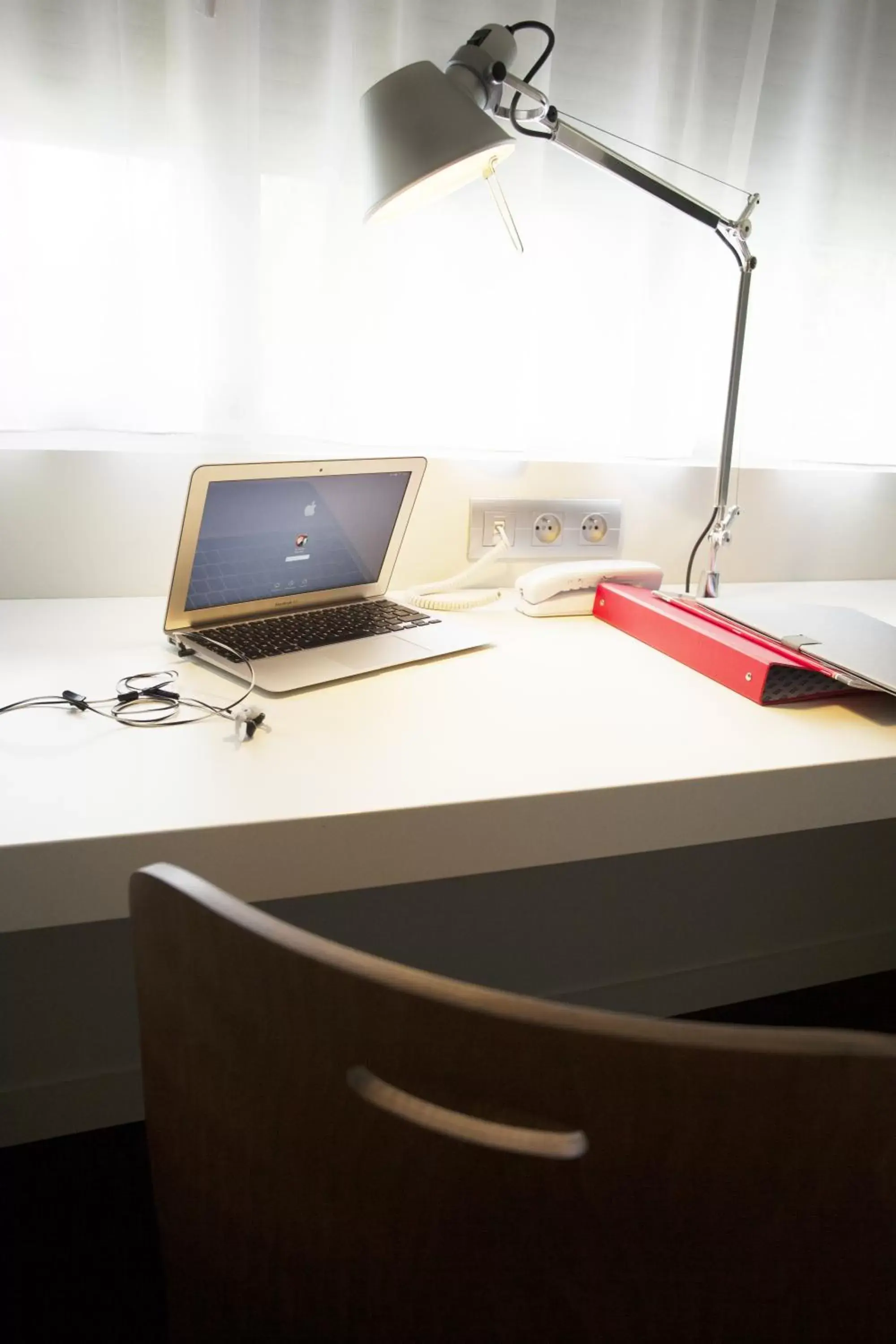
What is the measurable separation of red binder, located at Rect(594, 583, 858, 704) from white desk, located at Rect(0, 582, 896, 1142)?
0.02m

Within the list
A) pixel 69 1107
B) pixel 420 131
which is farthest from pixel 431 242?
pixel 69 1107

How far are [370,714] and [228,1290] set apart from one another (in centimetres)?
49

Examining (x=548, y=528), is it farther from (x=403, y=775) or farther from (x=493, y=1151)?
(x=493, y=1151)

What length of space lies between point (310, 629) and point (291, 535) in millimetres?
109

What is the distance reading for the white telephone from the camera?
121 cm

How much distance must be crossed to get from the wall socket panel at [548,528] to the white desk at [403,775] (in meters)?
0.35

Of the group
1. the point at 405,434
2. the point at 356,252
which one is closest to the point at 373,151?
the point at 356,252

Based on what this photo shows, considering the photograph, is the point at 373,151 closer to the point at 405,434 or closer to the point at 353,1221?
the point at 405,434

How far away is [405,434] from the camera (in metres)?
1.27

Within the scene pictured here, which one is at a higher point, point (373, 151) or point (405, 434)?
point (373, 151)

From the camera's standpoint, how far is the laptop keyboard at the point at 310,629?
0.97 meters

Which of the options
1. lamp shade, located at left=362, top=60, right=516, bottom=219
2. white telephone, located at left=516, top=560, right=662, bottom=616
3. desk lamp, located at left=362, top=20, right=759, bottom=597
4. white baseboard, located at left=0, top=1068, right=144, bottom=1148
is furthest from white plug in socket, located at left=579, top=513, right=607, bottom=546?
white baseboard, located at left=0, top=1068, right=144, bottom=1148

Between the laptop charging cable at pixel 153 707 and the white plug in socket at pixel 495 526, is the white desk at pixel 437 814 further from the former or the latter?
the white plug in socket at pixel 495 526

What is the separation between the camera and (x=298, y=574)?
1065 mm
